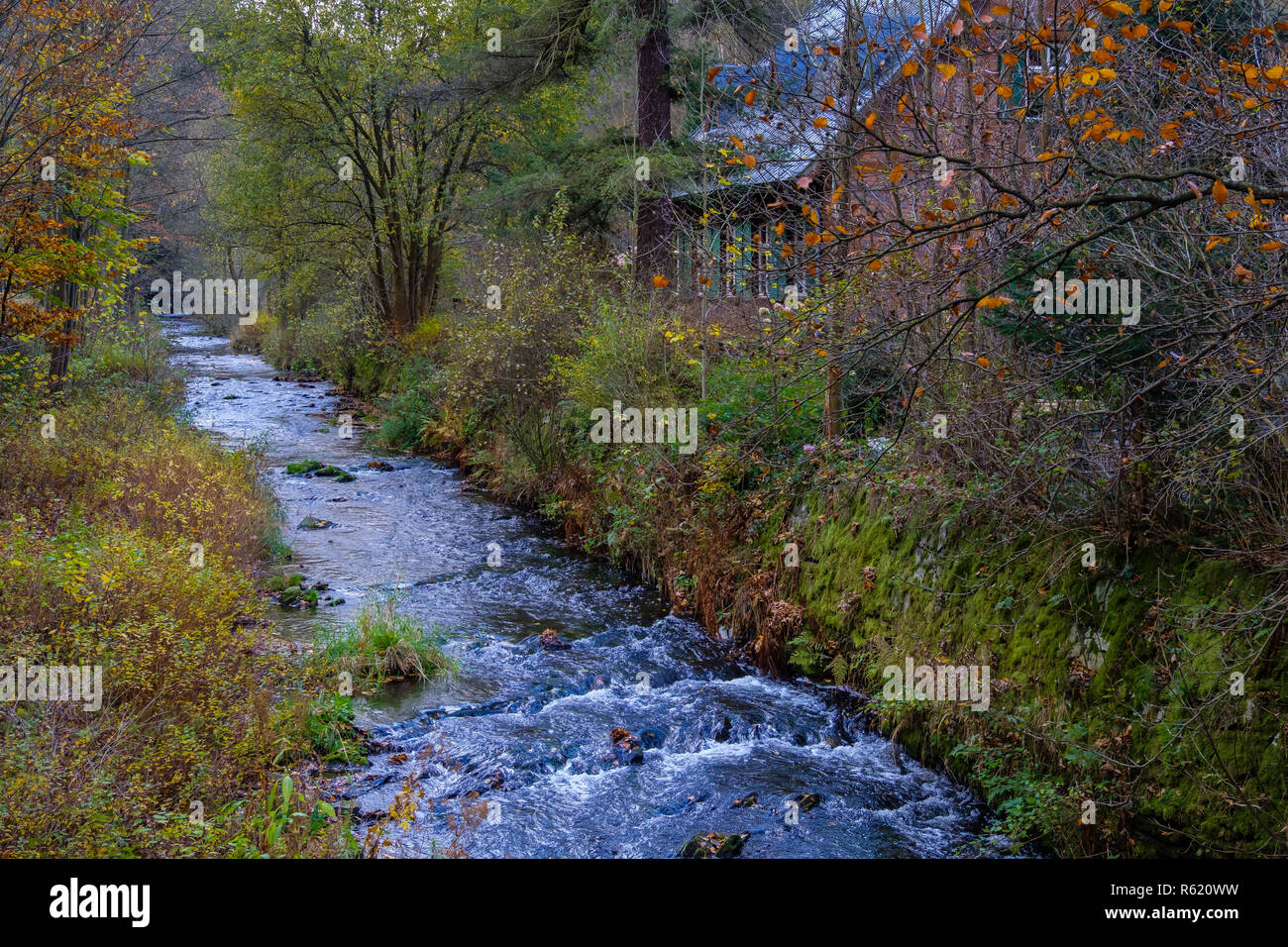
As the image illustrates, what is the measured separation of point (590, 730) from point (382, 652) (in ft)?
7.70

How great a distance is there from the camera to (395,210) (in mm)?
23891

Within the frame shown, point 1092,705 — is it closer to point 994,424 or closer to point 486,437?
point 994,424

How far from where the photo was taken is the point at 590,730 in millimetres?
7926

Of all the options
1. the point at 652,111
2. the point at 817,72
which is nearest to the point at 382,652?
the point at 817,72

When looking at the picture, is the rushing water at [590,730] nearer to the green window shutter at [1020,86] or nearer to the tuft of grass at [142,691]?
the tuft of grass at [142,691]

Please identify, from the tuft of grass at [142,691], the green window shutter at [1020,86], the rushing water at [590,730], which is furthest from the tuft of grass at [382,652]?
the green window shutter at [1020,86]

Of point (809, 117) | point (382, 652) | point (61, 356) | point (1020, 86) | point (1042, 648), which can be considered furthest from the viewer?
point (61, 356)

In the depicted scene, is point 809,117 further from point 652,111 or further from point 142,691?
point 652,111

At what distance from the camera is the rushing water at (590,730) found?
638 centimetres

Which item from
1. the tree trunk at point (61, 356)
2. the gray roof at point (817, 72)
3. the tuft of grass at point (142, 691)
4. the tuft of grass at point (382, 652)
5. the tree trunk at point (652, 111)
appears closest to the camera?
the tuft of grass at point (142, 691)

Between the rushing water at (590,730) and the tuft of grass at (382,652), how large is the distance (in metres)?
0.23

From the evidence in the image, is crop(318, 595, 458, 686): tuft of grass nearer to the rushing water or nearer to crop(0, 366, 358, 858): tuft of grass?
the rushing water

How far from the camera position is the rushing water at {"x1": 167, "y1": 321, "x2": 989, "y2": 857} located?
638 cm
